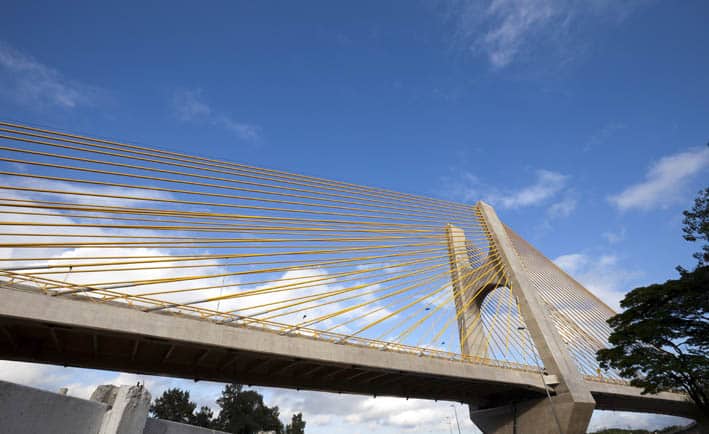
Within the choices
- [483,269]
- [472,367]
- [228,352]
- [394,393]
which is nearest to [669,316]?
[472,367]

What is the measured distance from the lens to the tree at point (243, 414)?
171 feet

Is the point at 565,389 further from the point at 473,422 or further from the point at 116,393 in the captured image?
the point at 116,393

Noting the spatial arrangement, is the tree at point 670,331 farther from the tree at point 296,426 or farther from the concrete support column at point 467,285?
the tree at point 296,426

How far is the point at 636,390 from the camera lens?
24328 millimetres

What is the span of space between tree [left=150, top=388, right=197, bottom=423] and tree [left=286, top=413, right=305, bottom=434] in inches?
635

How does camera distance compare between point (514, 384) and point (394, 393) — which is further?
point (394, 393)

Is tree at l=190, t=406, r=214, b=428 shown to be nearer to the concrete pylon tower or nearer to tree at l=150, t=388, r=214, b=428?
tree at l=150, t=388, r=214, b=428

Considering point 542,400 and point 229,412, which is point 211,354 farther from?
point 229,412

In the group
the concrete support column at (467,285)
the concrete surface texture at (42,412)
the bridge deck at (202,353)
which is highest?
the concrete support column at (467,285)

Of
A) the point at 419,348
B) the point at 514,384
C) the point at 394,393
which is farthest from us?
the point at 394,393

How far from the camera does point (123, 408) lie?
11.4 m

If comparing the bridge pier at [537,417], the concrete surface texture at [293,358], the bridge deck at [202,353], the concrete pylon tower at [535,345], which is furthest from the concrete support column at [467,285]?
the bridge pier at [537,417]

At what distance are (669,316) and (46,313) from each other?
21.2 metres

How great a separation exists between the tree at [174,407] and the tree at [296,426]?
52.9 feet
